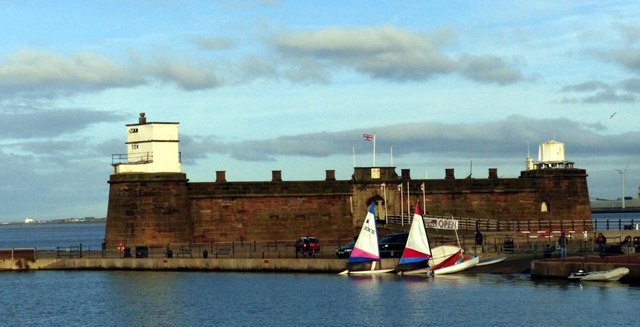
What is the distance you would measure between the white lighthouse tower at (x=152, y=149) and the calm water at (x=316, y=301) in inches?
453

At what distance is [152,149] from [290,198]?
10591mm

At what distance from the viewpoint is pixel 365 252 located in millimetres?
69875

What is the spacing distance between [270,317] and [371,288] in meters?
10.3

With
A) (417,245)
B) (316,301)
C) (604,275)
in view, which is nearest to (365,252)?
(417,245)

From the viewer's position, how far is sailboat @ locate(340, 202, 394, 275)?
69.4 meters

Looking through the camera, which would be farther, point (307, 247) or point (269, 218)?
point (269, 218)

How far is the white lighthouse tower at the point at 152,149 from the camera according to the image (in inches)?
3312

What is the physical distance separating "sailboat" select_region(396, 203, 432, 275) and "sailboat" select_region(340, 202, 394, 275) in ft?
5.11

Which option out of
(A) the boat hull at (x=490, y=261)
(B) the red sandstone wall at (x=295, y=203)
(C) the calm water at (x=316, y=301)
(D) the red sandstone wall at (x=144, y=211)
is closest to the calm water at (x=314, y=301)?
(C) the calm water at (x=316, y=301)

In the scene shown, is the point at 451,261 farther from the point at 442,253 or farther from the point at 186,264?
the point at 186,264

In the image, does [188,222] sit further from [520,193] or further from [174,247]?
[520,193]

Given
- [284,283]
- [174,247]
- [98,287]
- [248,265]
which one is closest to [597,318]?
[284,283]

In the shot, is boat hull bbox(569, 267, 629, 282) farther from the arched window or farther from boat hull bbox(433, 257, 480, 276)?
the arched window

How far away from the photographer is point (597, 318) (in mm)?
51156
